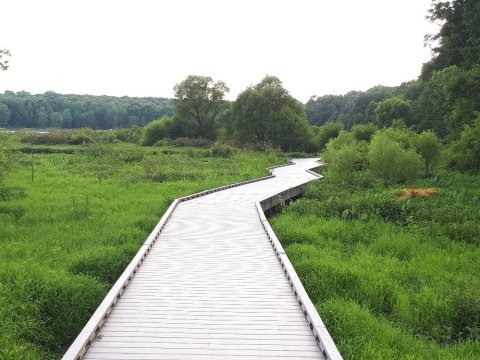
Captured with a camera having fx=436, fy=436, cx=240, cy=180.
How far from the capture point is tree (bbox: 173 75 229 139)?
5578cm

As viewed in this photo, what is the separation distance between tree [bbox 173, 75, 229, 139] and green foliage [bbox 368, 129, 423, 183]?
3743 centimetres

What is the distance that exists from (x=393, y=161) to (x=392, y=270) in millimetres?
12492

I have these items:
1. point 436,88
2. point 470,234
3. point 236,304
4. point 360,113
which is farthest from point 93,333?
point 360,113

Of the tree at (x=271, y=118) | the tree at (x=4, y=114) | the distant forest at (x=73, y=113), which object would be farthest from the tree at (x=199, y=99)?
the tree at (x=4, y=114)

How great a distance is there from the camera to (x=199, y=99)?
184ft

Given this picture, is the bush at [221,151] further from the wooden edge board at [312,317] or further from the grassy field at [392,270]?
the wooden edge board at [312,317]

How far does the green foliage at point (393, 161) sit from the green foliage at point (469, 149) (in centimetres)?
199

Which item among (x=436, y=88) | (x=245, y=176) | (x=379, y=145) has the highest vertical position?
(x=436, y=88)

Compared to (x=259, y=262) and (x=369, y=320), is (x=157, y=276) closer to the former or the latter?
(x=259, y=262)

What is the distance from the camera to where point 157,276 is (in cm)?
711

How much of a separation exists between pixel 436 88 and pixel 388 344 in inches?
904

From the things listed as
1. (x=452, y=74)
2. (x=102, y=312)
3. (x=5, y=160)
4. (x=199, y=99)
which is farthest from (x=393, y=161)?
(x=199, y=99)

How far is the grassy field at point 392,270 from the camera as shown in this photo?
227 inches

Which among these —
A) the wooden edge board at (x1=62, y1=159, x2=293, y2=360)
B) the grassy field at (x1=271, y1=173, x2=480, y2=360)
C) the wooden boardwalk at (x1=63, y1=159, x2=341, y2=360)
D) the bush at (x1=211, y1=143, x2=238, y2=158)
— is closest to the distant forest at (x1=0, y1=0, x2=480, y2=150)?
the bush at (x1=211, y1=143, x2=238, y2=158)
